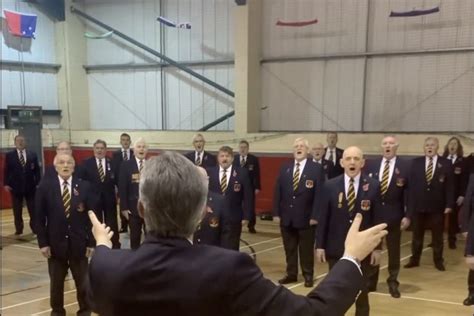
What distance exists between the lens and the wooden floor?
5.54m

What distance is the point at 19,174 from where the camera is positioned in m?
9.42

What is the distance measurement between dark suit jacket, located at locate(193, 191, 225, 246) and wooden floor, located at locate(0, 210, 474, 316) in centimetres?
173

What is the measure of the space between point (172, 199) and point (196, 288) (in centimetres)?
24

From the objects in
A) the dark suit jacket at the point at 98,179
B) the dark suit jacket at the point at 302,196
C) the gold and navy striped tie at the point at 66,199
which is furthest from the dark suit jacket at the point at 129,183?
the gold and navy striped tie at the point at 66,199

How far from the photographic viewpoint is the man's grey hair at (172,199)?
4.50 ft

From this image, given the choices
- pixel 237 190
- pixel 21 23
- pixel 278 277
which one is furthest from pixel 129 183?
pixel 21 23

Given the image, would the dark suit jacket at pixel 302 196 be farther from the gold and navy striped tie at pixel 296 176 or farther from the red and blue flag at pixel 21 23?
the red and blue flag at pixel 21 23

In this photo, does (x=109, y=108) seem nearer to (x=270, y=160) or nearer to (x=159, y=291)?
(x=270, y=160)

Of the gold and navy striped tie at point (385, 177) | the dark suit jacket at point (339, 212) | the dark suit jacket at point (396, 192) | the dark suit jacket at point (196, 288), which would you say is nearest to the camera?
the dark suit jacket at point (196, 288)

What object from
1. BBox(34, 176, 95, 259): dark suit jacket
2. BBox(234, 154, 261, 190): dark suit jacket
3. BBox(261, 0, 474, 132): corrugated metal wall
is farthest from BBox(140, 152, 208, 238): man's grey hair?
BBox(261, 0, 474, 132): corrugated metal wall

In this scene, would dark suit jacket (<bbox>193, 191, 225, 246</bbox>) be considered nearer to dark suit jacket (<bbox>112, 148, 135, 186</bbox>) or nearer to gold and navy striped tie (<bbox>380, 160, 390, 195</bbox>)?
gold and navy striped tie (<bbox>380, 160, 390, 195</bbox>)

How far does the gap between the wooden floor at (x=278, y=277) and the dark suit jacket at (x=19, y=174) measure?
0.91 metres

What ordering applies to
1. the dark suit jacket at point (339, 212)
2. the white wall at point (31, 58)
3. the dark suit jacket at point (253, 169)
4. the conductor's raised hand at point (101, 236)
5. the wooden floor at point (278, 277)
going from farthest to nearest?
the white wall at point (31, 58) < the dark suit jacket at point (253, 169) < the wooden floor at point (278, 277) < the dark suit jacket at point (339, 212) < the conductor's raised hand at point (101, 236)

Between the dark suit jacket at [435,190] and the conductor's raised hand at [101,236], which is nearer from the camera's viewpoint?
the conductor's raised hand at [101,236]
